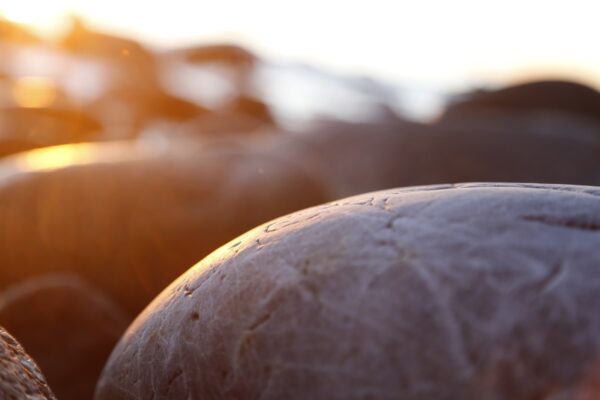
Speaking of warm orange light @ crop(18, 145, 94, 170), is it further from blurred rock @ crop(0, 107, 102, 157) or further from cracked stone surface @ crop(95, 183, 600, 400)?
cracked stone surface @ crop(95, 183, 600, 400)

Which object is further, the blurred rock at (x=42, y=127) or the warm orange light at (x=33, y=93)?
the warm orange light at (x=33, y=93)

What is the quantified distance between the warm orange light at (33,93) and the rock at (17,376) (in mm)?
7568

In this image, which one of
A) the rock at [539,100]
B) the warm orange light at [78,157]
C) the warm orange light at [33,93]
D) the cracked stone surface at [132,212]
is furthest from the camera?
the warm orange light at [33,93]

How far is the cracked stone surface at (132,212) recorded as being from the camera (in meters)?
3.14

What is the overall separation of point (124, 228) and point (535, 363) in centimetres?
256

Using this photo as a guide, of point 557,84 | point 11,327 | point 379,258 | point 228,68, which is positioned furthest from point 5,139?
point 228,68

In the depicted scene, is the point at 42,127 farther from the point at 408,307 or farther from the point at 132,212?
the point at 408,307

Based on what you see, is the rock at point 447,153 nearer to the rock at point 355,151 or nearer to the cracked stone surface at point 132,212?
the rock at point 355,151

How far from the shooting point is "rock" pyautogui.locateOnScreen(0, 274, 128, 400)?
208 cm

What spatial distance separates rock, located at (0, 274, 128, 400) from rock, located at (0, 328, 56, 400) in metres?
0.82

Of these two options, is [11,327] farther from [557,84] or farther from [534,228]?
[557,84]

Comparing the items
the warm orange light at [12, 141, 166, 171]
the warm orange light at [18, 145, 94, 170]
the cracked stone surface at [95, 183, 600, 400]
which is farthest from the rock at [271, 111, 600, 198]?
the cracked stone surface at [95, 183, 600, 400]

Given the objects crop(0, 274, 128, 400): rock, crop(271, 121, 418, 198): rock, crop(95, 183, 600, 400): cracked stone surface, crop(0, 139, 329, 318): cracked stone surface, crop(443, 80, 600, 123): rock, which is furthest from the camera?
crop(443, 80, 600, 123): rock

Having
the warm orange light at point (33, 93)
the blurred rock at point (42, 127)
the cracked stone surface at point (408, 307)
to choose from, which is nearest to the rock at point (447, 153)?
the blurred rock at point (42, 127)
